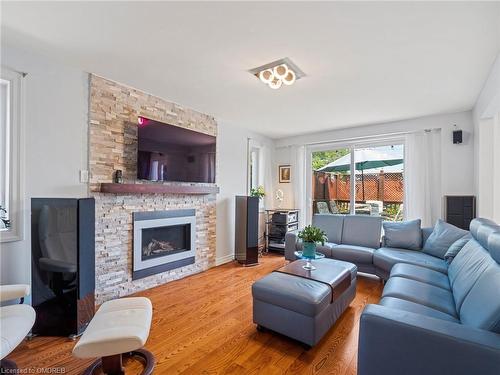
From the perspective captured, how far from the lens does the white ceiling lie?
1613 millimetres

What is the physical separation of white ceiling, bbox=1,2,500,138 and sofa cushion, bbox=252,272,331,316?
194cm

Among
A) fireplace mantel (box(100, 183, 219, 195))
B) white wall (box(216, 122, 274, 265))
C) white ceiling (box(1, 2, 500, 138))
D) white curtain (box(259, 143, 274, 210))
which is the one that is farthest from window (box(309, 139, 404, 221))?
fireplace mantel (box(100, 183, 219, 195))

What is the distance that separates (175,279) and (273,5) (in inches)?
126

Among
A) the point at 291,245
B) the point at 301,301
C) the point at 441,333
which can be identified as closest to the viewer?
the point at 441,333

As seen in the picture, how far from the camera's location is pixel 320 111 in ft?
11.9

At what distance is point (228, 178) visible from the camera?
14.0 feet

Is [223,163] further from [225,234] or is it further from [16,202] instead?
[16,202]

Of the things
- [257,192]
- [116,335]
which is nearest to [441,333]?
[116,335]

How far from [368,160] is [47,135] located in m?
4.65

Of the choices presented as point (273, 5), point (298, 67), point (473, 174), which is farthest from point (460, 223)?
point (273, 5)

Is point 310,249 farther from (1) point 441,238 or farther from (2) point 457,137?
(2) point 457,137

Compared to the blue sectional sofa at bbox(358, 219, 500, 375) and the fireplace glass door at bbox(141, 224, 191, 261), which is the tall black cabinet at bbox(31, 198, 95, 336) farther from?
the blue sectional sofa at bbox(358, 219, 500, 375)

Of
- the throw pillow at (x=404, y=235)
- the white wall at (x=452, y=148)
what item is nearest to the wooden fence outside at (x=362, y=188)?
the white wall at (x=452, y=148)

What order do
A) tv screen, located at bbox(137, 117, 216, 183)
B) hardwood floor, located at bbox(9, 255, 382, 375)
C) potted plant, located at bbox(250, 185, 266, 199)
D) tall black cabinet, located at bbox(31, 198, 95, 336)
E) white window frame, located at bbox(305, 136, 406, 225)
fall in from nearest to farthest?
hardwood floor, located at bbox(9, 255, 382, 375), tall black cabinet, located at bbox(31, 198, 95, 336), tv screen, located at bbox(137, 117, 216, 183), white window frame, located at bbox(305, 136, 406, 225), potted plant, located at bbox(250, 185, 266, 199)
